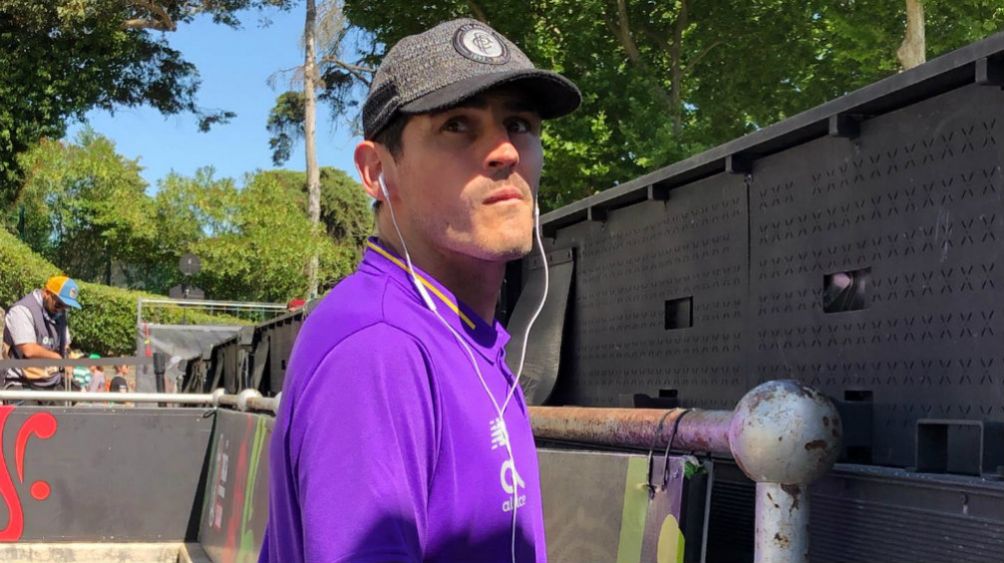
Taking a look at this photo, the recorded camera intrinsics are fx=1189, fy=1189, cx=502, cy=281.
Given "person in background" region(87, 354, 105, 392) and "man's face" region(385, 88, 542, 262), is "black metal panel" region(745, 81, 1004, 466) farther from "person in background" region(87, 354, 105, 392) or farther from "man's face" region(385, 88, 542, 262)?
"person in background" region(87, 354, 105, 392)

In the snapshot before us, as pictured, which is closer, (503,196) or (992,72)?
(503,196)

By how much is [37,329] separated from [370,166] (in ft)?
38.2

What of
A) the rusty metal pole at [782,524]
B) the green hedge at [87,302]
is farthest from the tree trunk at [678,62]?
the green hedge at [87,302]

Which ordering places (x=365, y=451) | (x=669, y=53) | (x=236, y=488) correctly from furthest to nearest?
(x=669, y=53)
(x=236, y=488)
(x=365, y=451)

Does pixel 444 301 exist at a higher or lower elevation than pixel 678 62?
lower

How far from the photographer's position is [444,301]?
189 centimetres

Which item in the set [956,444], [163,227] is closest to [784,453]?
[956,444]

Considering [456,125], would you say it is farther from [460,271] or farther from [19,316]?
[19,316]

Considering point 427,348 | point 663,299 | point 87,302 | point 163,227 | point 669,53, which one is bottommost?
point 427,348

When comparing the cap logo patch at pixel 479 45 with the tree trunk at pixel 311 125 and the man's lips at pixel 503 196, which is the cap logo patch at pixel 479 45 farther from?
the tree trunk at pixel 311 125

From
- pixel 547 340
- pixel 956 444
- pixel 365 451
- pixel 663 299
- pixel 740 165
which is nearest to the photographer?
pixel 365 451

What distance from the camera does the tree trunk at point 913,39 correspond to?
62.7ft

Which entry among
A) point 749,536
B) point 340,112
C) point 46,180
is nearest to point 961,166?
point 749,536

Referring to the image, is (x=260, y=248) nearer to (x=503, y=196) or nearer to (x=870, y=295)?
(x=870, y=295)
